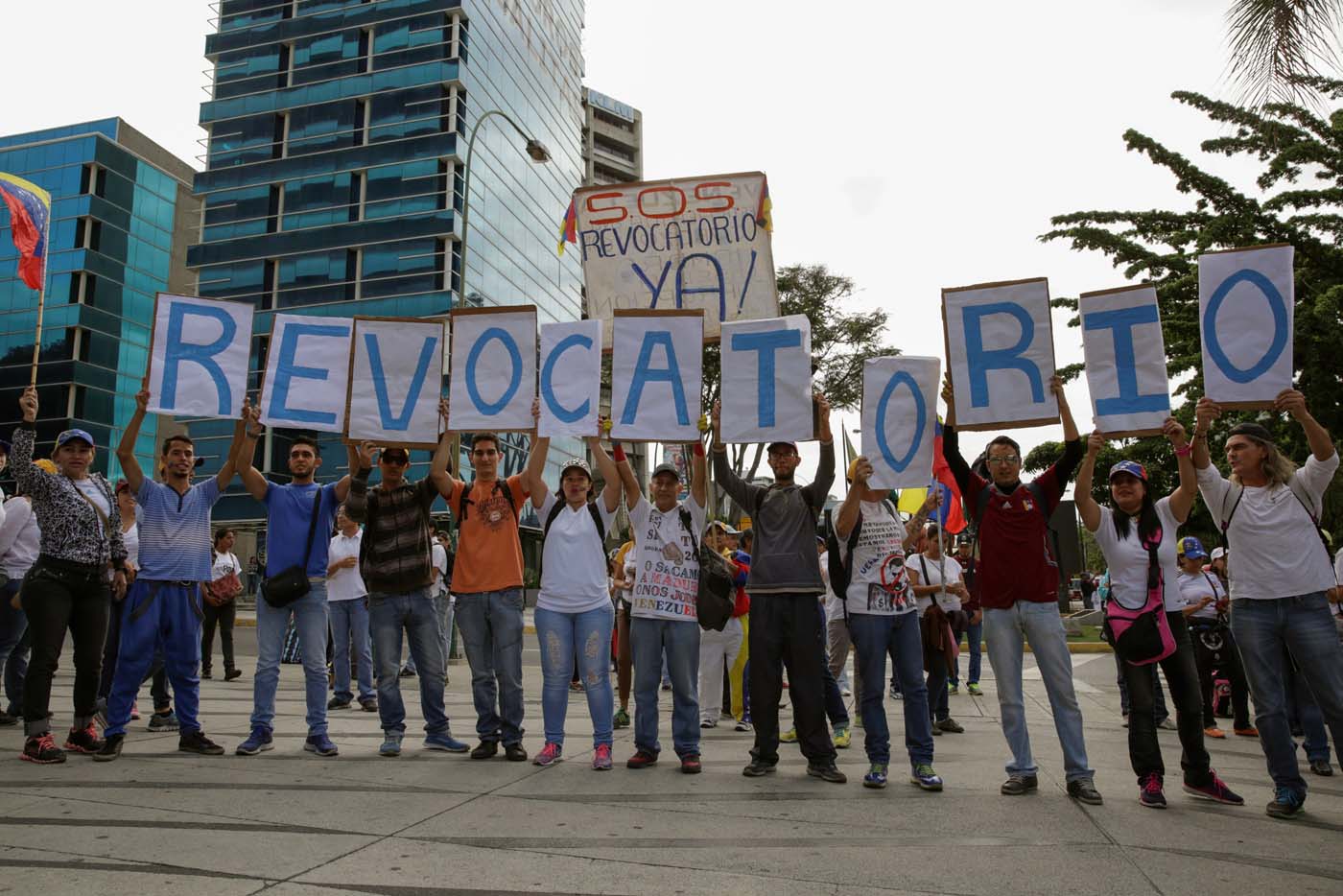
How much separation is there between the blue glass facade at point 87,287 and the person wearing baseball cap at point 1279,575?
51704mm

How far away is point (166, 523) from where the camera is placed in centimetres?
668

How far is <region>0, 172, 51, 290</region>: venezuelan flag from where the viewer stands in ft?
29.1

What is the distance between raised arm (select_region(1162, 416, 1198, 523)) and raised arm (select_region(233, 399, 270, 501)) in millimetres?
5648

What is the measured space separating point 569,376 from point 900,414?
2.29 metres

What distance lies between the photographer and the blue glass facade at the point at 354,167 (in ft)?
149

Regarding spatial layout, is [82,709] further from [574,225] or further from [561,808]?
[574,225]

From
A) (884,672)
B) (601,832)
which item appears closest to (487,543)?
(601,832)

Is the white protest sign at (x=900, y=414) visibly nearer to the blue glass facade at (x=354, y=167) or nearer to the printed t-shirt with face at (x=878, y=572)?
the printed t-shirt with face at (x=878, y=572)

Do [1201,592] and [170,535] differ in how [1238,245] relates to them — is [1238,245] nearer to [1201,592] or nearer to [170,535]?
[1201,592]

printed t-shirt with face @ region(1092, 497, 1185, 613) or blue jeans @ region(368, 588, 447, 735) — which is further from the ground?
printed t-shirt with face @ region(1092, 497, 1185, 613)

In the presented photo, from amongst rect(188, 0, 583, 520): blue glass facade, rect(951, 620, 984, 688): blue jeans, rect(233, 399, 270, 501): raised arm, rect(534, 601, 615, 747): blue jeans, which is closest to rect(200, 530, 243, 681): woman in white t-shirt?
rect(233, 399, 270, 501): raised arm

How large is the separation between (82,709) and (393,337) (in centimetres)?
318

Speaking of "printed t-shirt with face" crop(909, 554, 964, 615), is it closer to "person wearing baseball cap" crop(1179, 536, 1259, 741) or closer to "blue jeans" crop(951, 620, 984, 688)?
"blue jeans" crop(951, 620, 984, 688)

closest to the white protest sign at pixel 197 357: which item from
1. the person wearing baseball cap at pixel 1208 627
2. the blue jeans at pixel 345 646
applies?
the blue jeans at pixel 345 646
